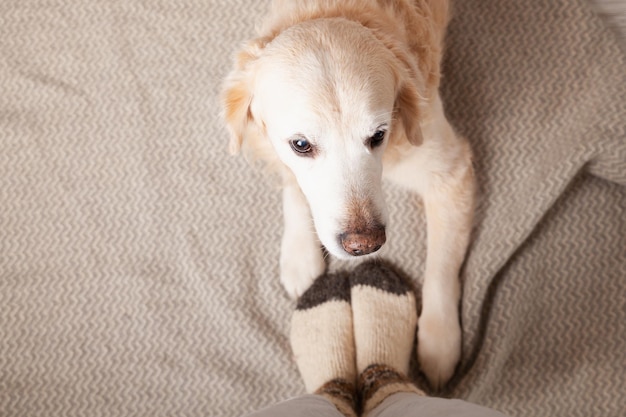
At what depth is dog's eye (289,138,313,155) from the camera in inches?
43.9

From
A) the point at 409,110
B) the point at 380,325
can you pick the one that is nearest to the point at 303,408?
the point at 380,325

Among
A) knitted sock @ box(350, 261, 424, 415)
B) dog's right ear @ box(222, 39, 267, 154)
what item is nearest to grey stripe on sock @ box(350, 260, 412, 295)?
knitted sock @ box(350, 261, 424, 415)

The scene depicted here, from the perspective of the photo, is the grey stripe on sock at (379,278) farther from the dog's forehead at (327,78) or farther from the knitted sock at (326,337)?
the dog's forehead at (327,78)

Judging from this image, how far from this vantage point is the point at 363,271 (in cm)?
172

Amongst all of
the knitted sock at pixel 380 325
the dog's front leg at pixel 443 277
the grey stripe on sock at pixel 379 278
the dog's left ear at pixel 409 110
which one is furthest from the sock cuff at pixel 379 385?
the dog's left ear at pixel 409 110

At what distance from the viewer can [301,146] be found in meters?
1.13

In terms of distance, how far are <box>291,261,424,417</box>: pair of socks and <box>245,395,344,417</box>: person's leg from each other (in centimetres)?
18

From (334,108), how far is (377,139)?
0.47 feet

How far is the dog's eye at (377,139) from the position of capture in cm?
113

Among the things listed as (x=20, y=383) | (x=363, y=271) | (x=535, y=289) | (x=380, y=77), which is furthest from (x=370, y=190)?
(x=20, y=383)

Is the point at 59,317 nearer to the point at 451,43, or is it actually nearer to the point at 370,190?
the point at 370,190

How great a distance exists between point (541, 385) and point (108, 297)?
1336 millimetres

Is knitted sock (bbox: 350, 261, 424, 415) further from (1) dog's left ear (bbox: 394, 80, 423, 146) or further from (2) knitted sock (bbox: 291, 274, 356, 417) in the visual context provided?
(1) dog's left ear (bbox: 394, 80, 423, 146)

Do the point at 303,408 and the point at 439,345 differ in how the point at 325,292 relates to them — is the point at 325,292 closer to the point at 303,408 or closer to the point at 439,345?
the point at 439,345
